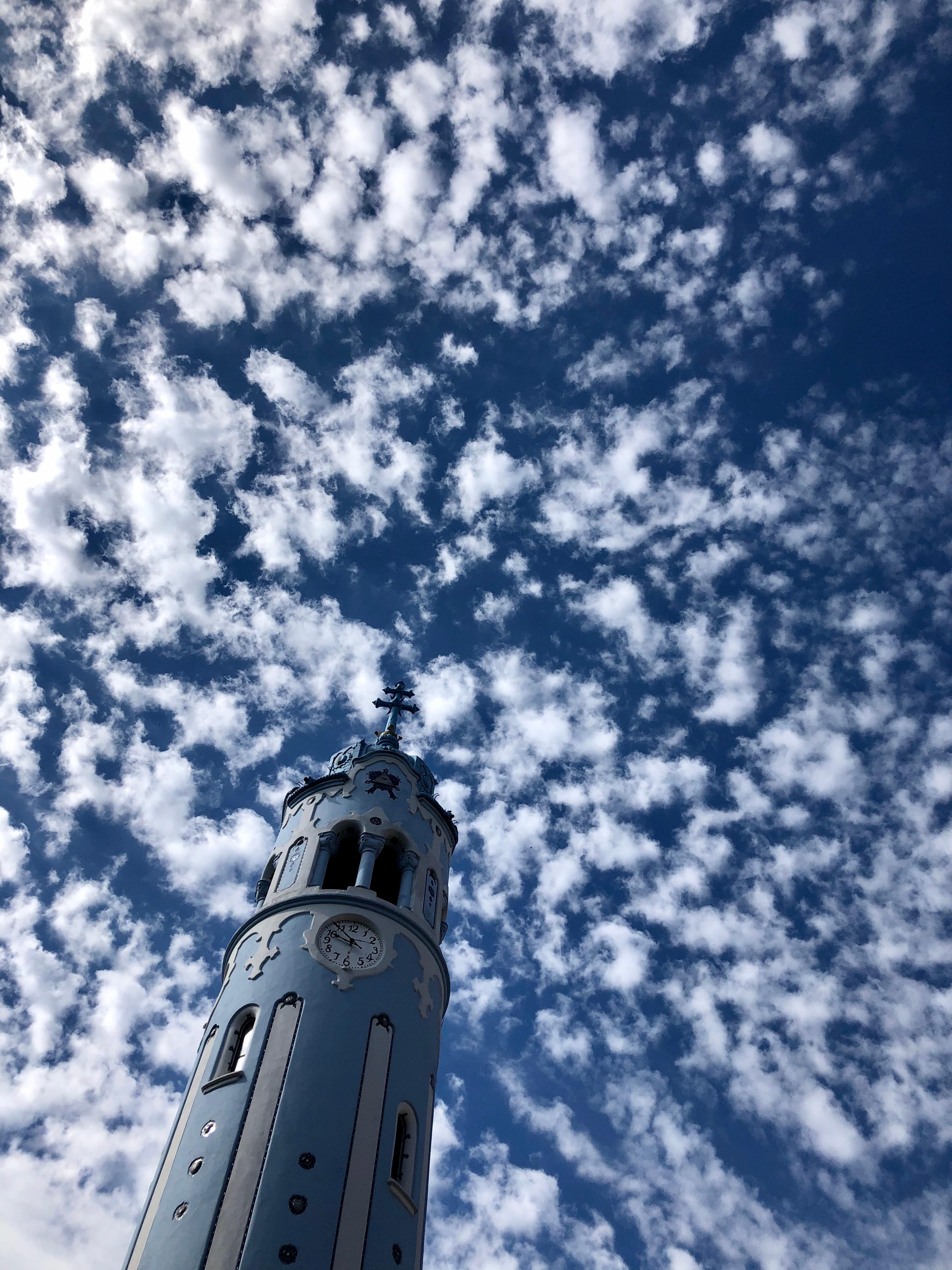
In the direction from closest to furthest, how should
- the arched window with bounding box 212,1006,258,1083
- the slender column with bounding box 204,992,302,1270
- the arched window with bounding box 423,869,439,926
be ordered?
the slender column with bounding box 204,992,302,1270
the arched window with bounding box 212,1006,258,1083
the arched window with bounding box 423,869,439,926

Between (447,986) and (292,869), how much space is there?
7.26m

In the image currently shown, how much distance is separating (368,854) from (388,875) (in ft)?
5.20

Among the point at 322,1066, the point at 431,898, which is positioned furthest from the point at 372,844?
the point at 322,1066

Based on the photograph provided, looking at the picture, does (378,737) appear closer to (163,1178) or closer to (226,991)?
(226,991)

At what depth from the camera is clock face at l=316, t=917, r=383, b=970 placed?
3284 centimetres

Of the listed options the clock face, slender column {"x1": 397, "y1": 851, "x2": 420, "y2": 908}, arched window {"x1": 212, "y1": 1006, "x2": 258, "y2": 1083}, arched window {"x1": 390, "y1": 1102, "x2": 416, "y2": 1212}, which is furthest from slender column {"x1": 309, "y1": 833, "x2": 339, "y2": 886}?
arched window {"x1": 390, "y1": 1102, "x2": 416, "y2": 1212}

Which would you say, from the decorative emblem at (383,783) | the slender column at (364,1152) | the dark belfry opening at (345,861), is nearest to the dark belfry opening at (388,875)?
the dark belfry opening at (345,861)

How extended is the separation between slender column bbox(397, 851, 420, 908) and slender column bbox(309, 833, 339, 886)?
2.66 meters

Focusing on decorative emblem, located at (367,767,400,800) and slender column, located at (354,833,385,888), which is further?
decorative emblem, located at (367,767,400,800)

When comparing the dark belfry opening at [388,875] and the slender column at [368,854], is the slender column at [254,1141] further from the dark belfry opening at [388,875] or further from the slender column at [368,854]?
the dark belfry opening at [388,875]

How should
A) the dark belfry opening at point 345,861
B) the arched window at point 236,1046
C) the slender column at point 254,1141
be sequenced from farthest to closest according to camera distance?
the dark belfry opening at point 345,861, the arched window at point 236,1046, the slender column at point 254,1141

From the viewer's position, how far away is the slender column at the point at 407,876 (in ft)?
120

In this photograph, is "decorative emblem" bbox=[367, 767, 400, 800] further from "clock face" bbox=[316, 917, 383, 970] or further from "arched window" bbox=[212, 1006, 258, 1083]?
"arched window" bbox=[212, 1006, 258, 1083]

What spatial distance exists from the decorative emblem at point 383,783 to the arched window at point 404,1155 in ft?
45.5
